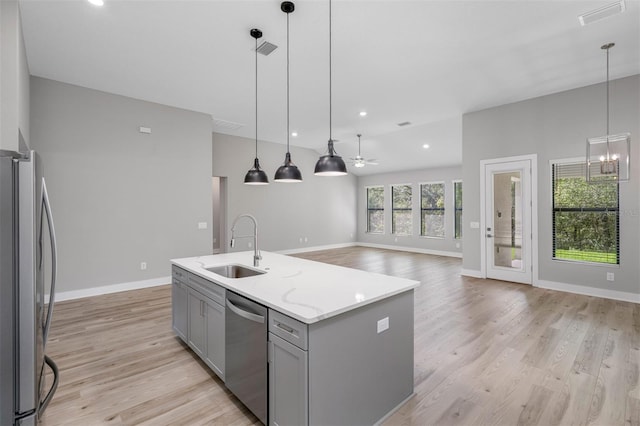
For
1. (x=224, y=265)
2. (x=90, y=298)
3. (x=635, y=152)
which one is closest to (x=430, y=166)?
(x=635, y=152)

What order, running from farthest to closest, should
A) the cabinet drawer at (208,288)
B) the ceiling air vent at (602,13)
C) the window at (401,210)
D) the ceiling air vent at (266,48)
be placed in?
the window at (401,210)
the ceiling air vent at (266,48)
the ceiling air vent at (602,13)
the cabinet drawer at (208,288)

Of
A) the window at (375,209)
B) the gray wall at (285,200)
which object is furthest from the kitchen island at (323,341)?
the window at (375,209)

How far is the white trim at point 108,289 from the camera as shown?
454 centimetres

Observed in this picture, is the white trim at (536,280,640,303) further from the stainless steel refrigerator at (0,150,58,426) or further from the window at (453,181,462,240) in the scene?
the stainless steel refrigerator at (0,150,58,426)

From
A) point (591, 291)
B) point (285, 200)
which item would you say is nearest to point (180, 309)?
point (591, 291)

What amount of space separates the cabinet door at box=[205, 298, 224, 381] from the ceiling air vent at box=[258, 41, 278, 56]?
A: 2.84 m

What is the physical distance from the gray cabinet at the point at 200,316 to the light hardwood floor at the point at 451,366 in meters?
0.18

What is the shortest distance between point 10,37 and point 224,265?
2879 mm

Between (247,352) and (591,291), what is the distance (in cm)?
547

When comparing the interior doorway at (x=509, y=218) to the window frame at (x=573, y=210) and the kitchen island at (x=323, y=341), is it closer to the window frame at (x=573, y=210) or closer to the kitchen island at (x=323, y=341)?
the window frame at (x=573, y=210)

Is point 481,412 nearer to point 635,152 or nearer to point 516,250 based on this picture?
point 516,250

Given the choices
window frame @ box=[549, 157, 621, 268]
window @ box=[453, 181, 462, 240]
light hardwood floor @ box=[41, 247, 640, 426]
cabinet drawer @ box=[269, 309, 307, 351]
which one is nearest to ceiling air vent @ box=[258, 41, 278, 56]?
cabinet drawer @ box=[269, 309, 307, 351]

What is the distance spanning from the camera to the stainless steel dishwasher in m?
1.84

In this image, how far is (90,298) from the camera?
4.66 meters
